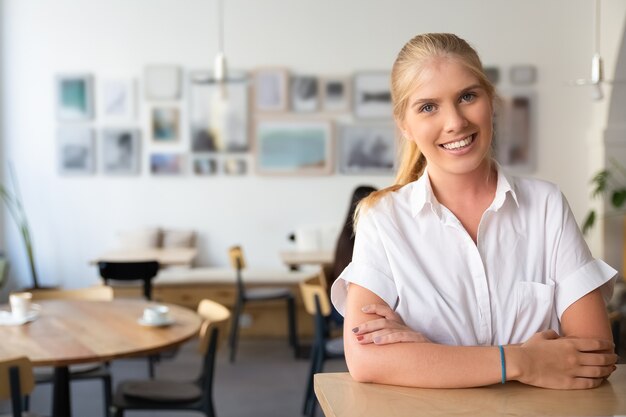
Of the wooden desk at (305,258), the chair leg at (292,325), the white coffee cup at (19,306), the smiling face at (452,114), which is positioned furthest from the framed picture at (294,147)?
the smiling face at (452,114)

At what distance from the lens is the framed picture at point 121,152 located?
354 inches

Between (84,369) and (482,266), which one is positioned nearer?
(482,266)

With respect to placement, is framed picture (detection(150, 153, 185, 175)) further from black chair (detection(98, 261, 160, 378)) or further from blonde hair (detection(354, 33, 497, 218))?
blonde hair (detection(354, 33, 497, 218))

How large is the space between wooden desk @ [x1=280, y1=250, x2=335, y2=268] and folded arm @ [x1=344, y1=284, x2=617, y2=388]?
17.3ft

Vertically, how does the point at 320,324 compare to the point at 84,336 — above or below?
below

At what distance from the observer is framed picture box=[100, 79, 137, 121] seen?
354 inches

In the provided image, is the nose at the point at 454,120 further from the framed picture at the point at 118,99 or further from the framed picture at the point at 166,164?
the framed picture at the point at 118,99

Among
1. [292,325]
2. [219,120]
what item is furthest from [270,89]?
[292,325]

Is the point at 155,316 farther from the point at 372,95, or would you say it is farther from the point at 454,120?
the point at 372,95

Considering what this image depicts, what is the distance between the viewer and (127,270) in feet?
20.0

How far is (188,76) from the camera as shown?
29.5 ft

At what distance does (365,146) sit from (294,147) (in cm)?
76

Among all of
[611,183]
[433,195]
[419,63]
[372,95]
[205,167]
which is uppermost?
[372,95]

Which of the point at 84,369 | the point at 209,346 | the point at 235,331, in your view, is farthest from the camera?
the point at 235,331
